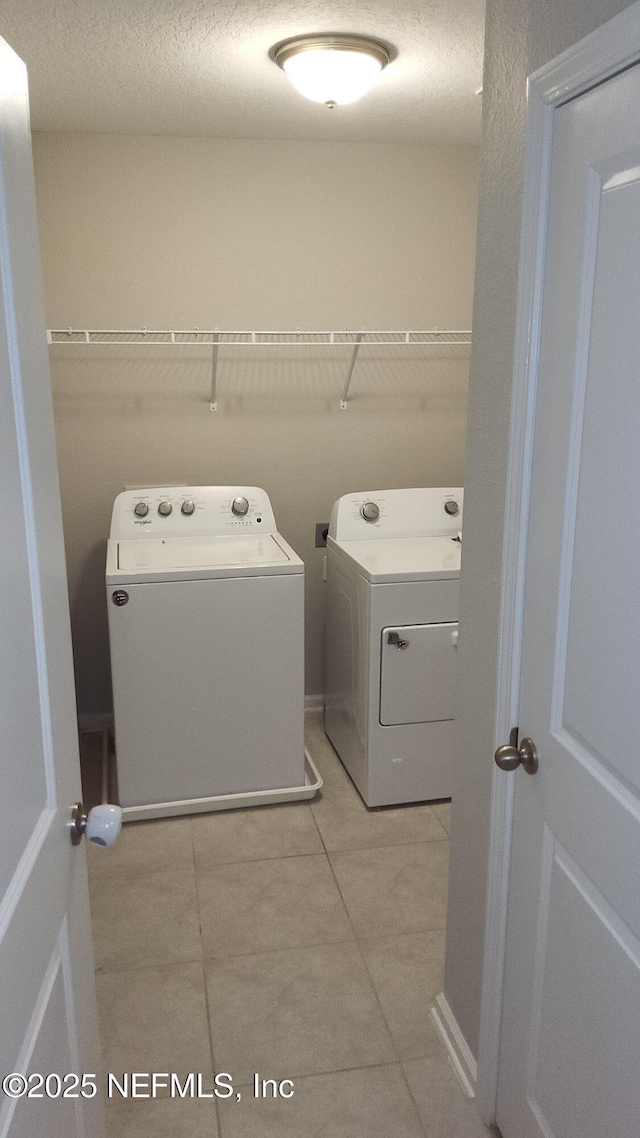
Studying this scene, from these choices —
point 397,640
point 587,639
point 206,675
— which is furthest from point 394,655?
point 587,639

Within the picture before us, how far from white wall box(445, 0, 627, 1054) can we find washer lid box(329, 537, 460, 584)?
979 millimetres

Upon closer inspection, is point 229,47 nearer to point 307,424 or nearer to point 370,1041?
point 307,424

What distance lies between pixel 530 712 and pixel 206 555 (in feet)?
5.42

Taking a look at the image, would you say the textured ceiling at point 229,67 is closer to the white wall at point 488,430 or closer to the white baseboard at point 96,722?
the white wall at point 488,430

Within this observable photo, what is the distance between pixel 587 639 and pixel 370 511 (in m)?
1.98

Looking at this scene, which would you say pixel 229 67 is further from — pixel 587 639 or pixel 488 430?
pixel 587 639

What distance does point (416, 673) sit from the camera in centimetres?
276

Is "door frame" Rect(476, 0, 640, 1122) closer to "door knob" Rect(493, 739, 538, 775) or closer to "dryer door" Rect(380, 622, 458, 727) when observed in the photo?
"door knob" Rect(493, 739, 538, 775)

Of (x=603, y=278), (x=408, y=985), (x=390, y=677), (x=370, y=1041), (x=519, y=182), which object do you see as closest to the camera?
(x=603, y=278)

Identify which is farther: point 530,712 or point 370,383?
point 370,383

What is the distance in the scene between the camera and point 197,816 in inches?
112

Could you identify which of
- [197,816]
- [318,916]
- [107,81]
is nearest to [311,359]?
[107,81]

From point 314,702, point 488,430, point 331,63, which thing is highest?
point 331,63

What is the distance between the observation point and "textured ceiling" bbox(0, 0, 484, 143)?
194 centimetres
